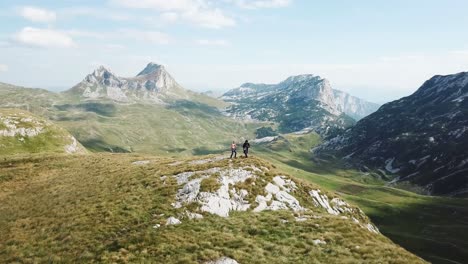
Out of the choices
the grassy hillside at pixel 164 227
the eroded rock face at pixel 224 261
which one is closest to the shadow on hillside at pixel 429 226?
the grassy hillside at pixel 164 227

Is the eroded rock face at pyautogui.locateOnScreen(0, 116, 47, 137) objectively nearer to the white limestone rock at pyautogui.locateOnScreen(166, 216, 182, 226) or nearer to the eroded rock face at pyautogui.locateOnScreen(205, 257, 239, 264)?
the white limestone rock at pyautogui.locateOnScreen(166, 216, 182, 226)

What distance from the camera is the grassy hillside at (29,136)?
148500mm

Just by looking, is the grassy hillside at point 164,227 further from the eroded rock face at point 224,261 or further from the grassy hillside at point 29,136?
the grassy hillside at point 29,136

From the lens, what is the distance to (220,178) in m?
42.9

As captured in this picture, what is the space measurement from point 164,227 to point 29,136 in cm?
15080

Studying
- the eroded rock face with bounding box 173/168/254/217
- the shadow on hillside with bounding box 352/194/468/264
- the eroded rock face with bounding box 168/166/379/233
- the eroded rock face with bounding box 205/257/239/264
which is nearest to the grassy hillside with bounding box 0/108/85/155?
the eroded rock face with bounding box 168/166/379/233

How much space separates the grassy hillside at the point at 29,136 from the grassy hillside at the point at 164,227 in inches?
4325

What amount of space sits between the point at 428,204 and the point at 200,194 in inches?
6127

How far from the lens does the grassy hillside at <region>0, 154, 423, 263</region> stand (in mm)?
28797

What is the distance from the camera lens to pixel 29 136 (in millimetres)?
158750

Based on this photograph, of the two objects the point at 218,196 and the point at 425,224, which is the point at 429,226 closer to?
the point at 425,224

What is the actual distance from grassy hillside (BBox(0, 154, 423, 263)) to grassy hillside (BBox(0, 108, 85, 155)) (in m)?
110

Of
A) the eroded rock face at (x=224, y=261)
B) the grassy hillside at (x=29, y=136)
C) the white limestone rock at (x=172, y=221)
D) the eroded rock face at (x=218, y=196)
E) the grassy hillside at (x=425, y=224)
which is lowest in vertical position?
the grassy hillside at (x=425, y=224)

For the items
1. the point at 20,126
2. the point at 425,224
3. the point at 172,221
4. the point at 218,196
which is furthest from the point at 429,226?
the point at 20,126
